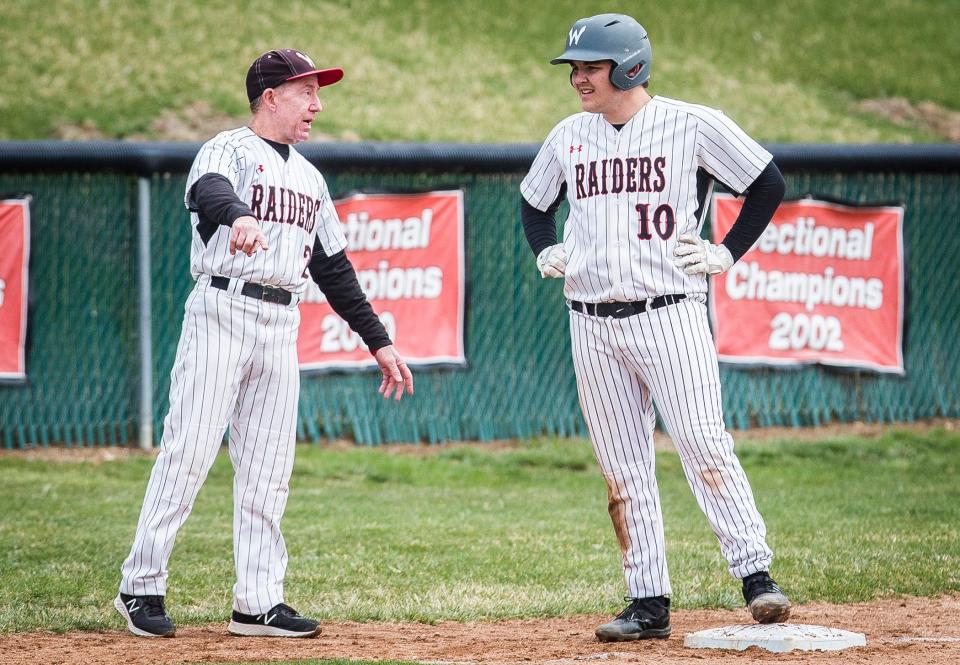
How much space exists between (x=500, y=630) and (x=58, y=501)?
3930 millimetres

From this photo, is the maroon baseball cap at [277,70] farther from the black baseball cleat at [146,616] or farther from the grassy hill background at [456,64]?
the grassy hill background at [456,64]

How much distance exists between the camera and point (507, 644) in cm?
441

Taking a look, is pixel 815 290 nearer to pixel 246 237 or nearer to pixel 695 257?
pixel 695 257

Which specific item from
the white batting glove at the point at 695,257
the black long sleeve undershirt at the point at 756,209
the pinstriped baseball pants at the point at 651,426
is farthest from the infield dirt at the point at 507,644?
the black long sleeve undershirt at the point at 756,209

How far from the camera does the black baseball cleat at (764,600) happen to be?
167 inches

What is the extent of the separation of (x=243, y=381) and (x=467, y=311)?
206 inches

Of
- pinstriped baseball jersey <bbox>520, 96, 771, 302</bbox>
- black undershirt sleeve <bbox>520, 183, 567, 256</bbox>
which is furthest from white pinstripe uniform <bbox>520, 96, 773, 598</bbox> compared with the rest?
black undershirt sleeve <bbox>520, 183, 567, 256</bbox>

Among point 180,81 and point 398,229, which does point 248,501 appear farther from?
point 180,81

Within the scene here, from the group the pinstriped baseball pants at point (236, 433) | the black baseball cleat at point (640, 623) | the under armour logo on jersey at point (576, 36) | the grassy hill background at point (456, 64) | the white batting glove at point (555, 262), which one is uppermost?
the grassy hill background at point (456, 64)

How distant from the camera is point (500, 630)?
4.75m

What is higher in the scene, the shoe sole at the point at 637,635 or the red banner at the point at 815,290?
the red banner at the point at 815,290

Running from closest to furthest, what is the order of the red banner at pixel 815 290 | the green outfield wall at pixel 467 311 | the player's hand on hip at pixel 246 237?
the player's hand on hip at pixel 246 237, the green outfield wall at pixel 467 311, the red banner at pixel 815 290

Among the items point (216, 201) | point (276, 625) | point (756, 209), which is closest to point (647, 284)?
point (756, 209)

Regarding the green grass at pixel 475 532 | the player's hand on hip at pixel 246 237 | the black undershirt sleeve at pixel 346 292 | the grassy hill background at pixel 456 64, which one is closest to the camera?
the player's hand on hip at pixel 246 237
